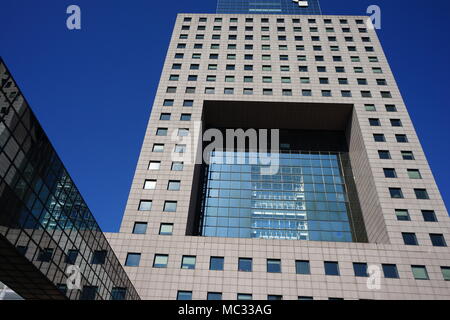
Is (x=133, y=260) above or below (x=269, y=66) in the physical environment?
below

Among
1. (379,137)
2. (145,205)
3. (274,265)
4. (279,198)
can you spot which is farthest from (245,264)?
(379,137)

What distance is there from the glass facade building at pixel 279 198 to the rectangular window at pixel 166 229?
606 cm

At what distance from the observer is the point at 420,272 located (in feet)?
110

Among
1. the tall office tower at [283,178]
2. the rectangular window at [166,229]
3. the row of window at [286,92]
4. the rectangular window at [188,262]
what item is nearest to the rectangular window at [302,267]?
the tall office tower at [283,178]

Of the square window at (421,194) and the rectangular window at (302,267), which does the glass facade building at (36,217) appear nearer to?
the rectangular window at (302,267)

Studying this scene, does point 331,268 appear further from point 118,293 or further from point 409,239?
point 118,293

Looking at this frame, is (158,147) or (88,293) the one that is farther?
(158,147)

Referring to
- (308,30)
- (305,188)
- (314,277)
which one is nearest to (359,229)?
(305,188)

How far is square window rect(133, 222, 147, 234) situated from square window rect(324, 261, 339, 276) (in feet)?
59.9

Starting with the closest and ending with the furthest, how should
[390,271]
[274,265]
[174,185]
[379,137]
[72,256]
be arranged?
[72,256], [390,271], [274,265], [174,185], [379,137]

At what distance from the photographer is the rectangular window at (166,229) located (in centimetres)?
3747

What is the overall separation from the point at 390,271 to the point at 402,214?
7.25m
